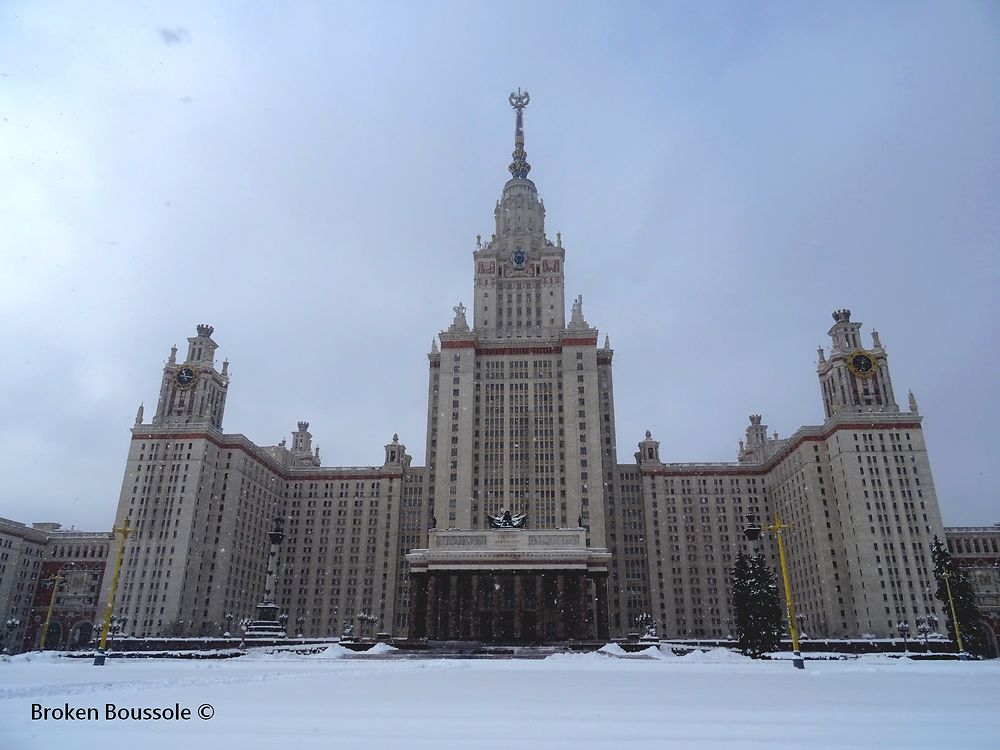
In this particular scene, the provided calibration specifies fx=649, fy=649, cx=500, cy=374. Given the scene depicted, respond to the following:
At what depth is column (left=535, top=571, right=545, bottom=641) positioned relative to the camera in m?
89.0

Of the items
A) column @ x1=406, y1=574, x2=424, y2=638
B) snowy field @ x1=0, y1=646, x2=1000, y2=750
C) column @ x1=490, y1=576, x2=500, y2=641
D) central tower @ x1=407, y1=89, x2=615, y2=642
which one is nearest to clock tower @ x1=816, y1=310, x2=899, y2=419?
central tower @ x1=407, y1=89, x2=615, y2=642

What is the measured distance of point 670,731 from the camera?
13219 millimetres

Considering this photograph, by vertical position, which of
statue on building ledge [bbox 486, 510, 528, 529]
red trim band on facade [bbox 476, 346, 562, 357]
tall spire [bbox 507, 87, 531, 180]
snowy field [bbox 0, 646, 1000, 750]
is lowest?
snowy field [bbox 0, 646, 1000, 750]

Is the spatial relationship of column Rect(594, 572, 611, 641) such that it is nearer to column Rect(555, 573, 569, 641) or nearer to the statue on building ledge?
column Rect(555, 573, 569, 641)

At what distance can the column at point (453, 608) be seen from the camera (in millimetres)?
90562

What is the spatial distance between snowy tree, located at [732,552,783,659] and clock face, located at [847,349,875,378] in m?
64.3

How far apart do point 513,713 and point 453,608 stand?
8088 centimetres

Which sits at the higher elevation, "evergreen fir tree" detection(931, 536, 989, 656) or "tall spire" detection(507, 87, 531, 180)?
"tall spire" detection(507, 87, 531, 180)

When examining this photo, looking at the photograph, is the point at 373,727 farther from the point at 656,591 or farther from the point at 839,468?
the point at 656,591

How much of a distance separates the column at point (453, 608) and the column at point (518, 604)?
844 cm

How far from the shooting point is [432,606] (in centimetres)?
9338

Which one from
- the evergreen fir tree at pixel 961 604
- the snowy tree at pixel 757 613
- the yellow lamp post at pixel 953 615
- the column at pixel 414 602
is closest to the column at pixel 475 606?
the column at pixel 414 602

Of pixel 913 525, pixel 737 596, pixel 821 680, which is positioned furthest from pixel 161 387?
pixel 913 525

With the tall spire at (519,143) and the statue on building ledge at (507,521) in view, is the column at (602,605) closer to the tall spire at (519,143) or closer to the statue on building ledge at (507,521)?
the statue on building ledge at (507,521)
